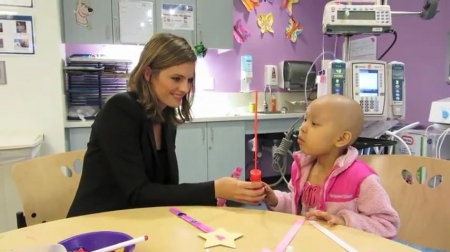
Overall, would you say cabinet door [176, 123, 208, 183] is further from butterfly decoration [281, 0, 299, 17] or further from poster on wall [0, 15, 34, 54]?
butterfly decoration [281, 0, 299, 17]

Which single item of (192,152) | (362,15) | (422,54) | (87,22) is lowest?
(192,152)

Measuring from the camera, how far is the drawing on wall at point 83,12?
274 cm

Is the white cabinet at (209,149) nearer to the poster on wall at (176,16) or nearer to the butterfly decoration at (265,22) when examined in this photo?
the poster on wall at (176,16)

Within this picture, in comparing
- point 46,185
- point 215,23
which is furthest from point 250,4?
point 46,185

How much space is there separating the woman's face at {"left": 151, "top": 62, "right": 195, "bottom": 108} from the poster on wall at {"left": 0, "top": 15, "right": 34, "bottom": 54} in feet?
5.00

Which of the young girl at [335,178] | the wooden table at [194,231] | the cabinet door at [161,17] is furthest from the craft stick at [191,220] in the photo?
the cabinet door at [161,17]

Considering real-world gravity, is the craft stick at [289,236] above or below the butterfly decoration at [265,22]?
below

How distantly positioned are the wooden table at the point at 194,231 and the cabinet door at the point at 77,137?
1888mm

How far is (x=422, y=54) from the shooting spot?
3146mm

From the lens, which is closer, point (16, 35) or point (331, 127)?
point (331, 127)

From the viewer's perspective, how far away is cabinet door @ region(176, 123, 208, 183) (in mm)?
2988

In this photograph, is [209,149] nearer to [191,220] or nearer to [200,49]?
[200,49]

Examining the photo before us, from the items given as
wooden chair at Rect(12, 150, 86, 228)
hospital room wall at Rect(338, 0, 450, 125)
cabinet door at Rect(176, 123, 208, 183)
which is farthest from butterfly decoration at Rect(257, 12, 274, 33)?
wooden chair at Rect(12, 150, 86, 228)

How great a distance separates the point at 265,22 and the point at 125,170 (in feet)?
10.2
